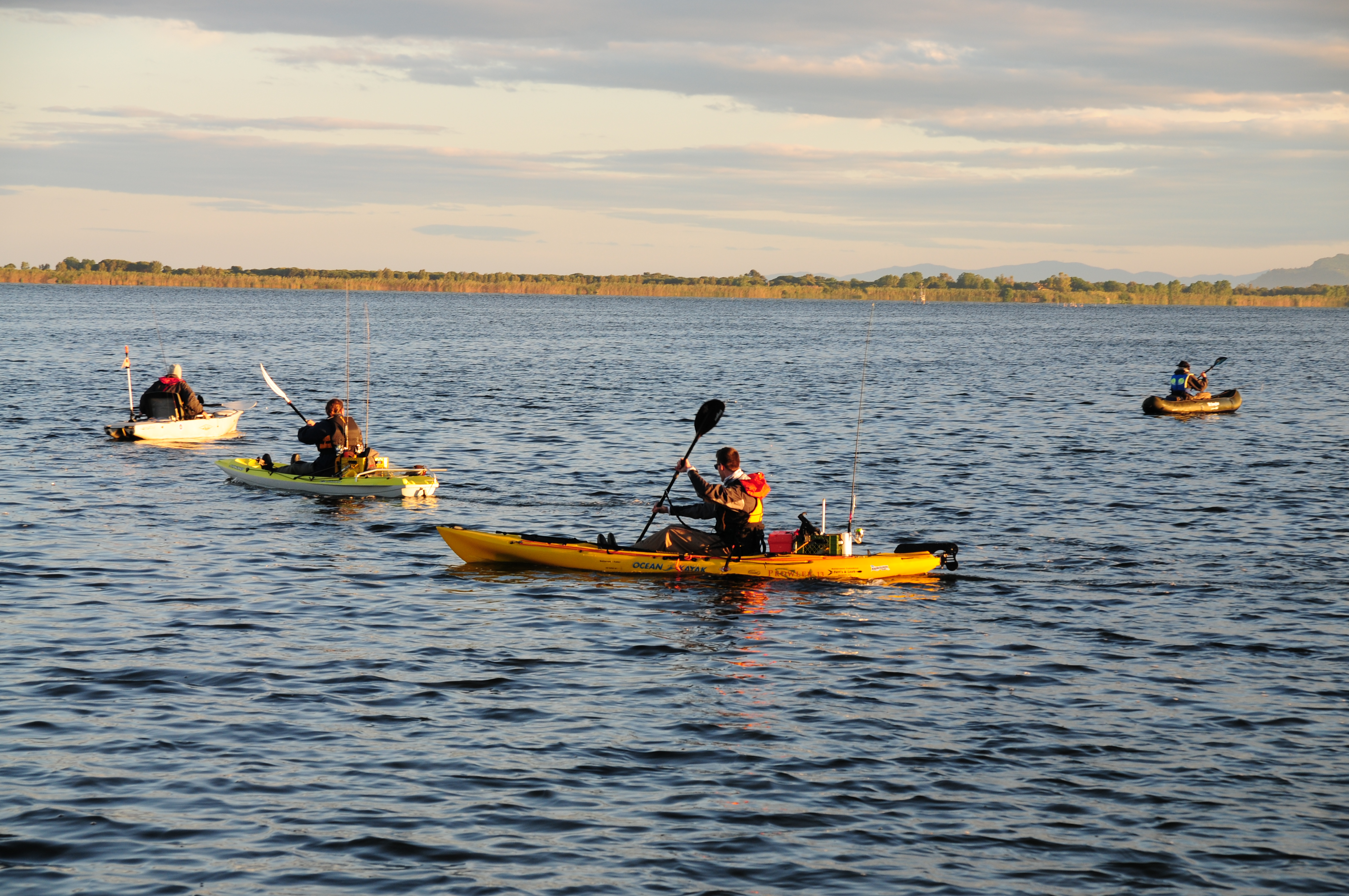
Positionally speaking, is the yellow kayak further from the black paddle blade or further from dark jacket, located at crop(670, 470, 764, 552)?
the black paddle blade

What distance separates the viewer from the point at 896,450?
104 ft

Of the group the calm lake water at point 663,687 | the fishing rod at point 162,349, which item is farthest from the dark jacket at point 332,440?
the fishing rod at point 162,349

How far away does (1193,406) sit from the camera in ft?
133

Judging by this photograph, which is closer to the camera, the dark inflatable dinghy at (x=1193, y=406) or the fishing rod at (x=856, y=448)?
the fishing rod at (x=856, y=448)

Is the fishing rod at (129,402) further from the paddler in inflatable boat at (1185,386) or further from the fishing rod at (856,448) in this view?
the paddler in inflatable boat at (1185,386)

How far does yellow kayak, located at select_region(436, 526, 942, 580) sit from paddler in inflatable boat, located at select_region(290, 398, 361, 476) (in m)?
5.97

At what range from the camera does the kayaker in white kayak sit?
99.3 ft

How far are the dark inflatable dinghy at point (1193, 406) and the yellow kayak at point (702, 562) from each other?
26.0 metres

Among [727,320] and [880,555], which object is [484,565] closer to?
[880,555]

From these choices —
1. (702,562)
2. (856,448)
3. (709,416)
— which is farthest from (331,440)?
(856,448)

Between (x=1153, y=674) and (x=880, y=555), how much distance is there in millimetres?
4704

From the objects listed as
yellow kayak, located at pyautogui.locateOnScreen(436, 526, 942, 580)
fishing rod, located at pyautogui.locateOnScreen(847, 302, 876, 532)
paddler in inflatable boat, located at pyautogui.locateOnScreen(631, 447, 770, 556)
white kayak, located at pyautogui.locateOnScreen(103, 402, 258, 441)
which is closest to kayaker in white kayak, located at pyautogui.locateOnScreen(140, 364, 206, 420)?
white kayak, located at pyautogui.locateOnScreen(103, 402, 258, 441)

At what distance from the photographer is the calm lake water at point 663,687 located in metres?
8.58

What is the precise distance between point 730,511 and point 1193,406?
1135 inches
